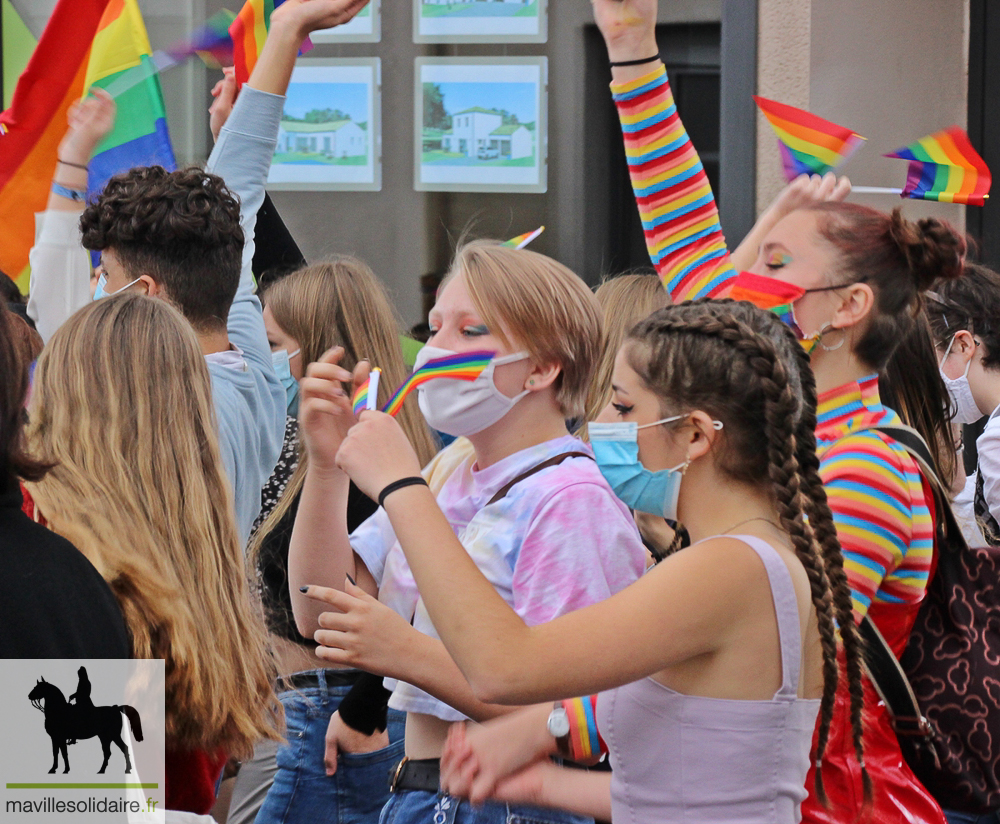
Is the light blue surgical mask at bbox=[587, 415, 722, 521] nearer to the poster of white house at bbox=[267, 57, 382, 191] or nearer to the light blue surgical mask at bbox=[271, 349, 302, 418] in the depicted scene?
the light blue surgical mask at bbox=[271, 349, 302, 418]

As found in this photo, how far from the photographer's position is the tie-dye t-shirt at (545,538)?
2.10 meters

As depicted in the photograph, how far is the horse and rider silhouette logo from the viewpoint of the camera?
171cm

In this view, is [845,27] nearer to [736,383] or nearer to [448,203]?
[448,203]

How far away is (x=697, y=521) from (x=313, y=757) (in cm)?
154

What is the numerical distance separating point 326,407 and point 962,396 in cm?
272

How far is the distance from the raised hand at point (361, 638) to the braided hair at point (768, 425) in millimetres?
612

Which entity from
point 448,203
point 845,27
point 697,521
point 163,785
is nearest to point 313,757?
point 163,785

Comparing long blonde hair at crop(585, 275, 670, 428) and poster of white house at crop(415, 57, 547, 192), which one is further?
poster of white house at crop(415, 57, 547, 192)

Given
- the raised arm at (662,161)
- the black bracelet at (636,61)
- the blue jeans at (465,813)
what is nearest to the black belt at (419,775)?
the blue jeans at (465,813)

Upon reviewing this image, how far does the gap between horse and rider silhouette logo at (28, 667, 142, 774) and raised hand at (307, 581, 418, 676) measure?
0.34m

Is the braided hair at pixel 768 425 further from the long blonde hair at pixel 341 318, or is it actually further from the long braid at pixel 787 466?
the long blonde hair at pixel 341 318

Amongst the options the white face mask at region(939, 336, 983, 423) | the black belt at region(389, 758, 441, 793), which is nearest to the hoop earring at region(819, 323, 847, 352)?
the black belt at region(389, 758, 441, 793)

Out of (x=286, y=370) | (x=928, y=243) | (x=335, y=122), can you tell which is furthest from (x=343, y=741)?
(x=335, y=122)

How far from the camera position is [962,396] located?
423 cm
